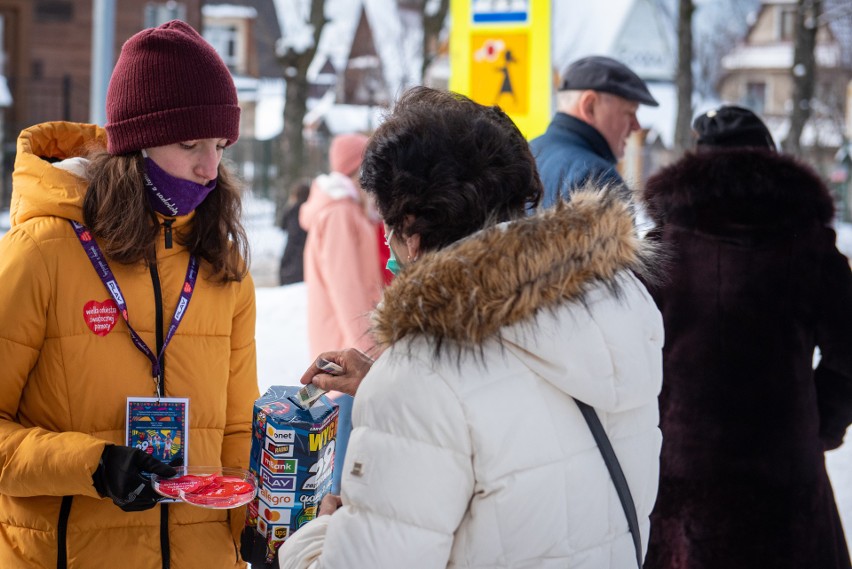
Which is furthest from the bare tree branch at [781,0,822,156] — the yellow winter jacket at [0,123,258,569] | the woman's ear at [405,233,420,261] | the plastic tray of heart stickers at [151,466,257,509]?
the woman's ear at [405,233,420,261]

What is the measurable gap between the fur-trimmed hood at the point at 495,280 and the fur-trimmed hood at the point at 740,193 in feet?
5.80

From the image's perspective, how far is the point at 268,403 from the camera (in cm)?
221

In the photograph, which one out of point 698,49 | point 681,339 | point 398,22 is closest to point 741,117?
point 681,339

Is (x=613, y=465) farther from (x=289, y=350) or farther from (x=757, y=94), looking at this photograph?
(x=757, y=94)

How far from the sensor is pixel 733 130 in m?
4.14

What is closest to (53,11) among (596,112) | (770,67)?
(596,112)

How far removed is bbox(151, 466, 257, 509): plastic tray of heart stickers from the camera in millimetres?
2182

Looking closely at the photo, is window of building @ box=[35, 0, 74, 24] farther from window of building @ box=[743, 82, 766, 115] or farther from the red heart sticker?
window of building @ box=[743, 82, 766, 115]

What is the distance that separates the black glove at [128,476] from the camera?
219 cm

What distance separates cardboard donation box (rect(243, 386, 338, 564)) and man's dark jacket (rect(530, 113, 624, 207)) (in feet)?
7.04

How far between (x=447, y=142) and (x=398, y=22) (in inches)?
1365

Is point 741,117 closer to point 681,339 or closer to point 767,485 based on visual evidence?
point 681,339

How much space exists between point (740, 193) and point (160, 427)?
225 centimetres

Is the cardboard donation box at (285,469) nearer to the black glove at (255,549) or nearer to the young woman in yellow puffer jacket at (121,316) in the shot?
the black glove at (255,549)
